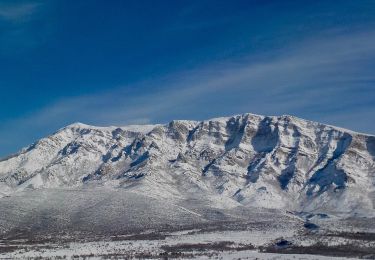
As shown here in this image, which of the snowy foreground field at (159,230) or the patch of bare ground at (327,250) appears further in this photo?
the snowy foreground field at (159,230)

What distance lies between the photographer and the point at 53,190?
620ft

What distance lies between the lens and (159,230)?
454 feet

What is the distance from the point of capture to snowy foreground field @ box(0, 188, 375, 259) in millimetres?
95812

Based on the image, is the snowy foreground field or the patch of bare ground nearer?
the patch of bare ground

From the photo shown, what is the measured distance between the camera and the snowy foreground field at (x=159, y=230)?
95812 mm

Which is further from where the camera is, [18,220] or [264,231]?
[18,220]

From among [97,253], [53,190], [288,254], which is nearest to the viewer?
[288,254]

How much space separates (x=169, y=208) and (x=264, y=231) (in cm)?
4883

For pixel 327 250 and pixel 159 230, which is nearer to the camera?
pixel 327 250

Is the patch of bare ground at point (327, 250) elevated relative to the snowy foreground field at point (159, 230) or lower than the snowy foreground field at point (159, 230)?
lower

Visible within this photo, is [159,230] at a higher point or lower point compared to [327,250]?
higher

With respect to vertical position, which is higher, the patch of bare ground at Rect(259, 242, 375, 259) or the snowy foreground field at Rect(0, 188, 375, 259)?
the snowy foreground field at Rect(0, 188, 375, 259)

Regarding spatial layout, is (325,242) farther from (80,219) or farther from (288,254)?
(80,219)

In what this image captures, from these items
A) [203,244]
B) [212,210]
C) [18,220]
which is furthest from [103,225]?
[203,244]
